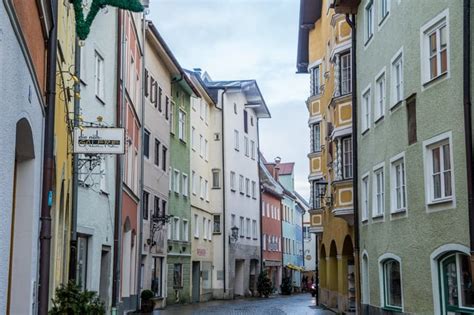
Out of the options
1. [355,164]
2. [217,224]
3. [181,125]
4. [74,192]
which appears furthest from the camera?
[217,224]

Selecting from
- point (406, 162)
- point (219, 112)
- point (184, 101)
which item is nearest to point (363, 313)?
point (406, 162)

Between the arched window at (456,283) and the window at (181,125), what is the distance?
24928mm

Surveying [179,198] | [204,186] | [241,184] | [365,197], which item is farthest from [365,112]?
[241,184]

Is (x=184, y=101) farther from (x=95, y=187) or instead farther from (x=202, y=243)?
(x=95, y=187)

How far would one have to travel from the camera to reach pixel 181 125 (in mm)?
40094

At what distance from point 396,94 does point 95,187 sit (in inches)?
328

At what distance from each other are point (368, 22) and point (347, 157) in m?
5.07

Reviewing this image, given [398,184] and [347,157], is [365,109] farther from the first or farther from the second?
[398,184]

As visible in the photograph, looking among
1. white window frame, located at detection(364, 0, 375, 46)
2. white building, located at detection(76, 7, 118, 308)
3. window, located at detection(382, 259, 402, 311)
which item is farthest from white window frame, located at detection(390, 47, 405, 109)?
white building, located at detection(76, 7, 118, 308)

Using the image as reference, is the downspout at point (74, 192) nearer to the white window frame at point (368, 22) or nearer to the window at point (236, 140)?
the white window frame at point (368, 22)

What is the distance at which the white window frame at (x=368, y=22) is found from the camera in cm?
2261

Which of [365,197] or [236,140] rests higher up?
[236,140]

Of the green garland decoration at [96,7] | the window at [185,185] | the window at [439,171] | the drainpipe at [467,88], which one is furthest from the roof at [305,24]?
the green garland decoration at [96,7]

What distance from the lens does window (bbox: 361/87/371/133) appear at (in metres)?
23.1
